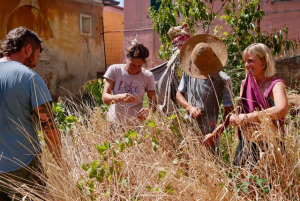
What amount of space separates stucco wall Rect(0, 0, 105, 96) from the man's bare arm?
23.5ft

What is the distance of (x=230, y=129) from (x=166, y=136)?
4.61ft

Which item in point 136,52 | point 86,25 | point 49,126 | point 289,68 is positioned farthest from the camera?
point 86,25

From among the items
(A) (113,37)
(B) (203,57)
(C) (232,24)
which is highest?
(A) (113,37)

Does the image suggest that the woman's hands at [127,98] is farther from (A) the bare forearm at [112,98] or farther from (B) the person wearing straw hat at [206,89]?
(B) the person wearing straw hat at [206,89]

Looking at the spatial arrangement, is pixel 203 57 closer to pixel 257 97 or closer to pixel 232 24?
pixel 257 97

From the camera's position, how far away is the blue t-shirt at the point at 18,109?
6.99 ft

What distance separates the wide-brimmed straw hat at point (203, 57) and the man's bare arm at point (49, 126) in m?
1.28

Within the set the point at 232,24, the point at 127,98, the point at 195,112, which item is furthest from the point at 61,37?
the point at 195,112

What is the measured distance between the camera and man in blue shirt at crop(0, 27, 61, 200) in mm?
2137

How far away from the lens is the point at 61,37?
1050 centimetres

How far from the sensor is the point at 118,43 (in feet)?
49.1

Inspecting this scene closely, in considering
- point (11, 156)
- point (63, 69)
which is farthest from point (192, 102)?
point (63, 69)

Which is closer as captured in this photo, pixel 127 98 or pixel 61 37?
pixel 127 98

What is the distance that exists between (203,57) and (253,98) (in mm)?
667
